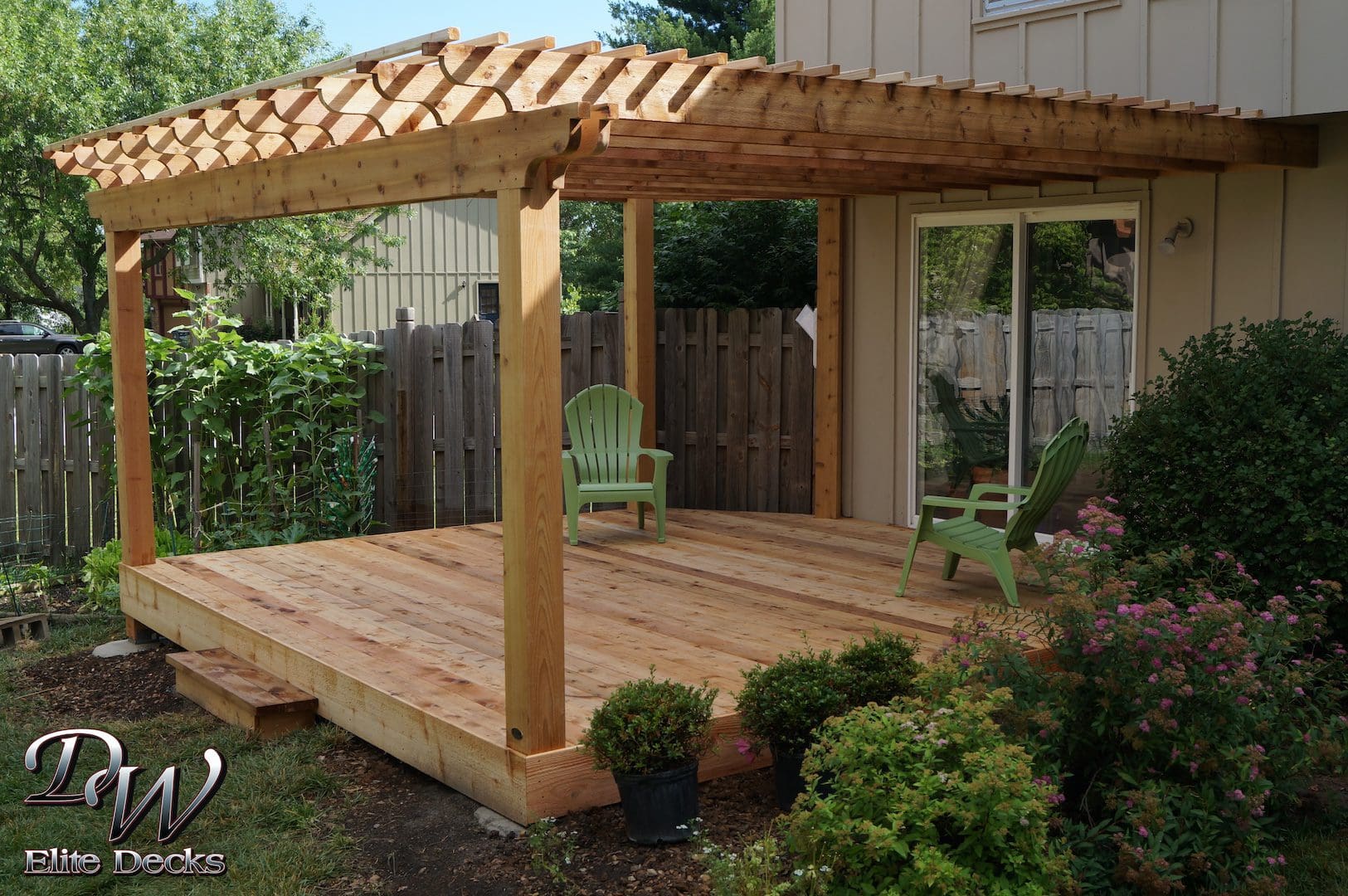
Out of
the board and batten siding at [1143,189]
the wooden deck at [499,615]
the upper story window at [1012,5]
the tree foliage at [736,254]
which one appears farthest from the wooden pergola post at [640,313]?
the tree foliage at [736,254]

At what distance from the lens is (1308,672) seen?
3885mm

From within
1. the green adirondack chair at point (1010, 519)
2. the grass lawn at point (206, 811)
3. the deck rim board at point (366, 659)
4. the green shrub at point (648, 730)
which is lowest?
the grass lawn at point (206, 811)

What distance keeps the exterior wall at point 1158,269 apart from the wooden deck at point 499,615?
60cm

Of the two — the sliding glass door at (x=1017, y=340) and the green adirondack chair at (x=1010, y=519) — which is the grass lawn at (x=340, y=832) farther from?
the sliding glass door at (x=1017, y=340)

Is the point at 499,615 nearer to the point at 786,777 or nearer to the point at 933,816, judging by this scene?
the point at 786,777

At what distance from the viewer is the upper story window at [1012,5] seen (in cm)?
693

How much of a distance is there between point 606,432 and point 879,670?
13.0 ft

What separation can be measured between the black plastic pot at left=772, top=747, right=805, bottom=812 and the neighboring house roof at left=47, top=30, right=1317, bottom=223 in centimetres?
183

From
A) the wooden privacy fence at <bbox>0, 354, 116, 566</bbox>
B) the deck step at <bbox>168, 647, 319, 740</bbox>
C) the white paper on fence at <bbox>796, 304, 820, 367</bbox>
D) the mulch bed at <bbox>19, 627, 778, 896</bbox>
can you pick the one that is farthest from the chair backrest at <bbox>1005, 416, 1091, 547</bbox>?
the wooden privacy fence at <bbox>0, 354, 116, 566</bbox>

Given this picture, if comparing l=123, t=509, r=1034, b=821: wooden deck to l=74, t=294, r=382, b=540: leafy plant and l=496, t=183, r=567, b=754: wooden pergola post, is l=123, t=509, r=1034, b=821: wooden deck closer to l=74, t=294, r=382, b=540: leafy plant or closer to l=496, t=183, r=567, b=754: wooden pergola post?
l=496, t=183, r=567, b=754: wooden pergola post

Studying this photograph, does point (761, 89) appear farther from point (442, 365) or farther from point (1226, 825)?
point (442, 365)

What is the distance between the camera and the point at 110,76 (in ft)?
59.4

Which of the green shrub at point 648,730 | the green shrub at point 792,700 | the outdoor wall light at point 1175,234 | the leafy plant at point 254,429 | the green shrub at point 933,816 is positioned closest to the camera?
the green shrub at point 933,816

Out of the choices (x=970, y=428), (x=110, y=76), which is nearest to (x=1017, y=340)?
(x=970, y=428)
